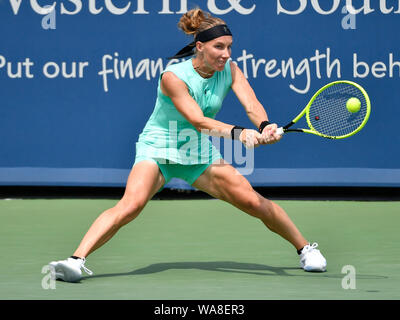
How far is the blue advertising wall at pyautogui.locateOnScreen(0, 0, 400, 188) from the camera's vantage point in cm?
907

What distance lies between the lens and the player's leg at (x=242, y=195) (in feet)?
17.6

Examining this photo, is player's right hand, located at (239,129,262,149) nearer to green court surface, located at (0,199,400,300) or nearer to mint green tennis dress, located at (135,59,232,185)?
mint green tennis dress, located at (135,59,232,185)

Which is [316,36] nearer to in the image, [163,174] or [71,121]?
[71,121]

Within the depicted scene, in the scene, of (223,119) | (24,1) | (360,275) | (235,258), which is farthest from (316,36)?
(360,275)

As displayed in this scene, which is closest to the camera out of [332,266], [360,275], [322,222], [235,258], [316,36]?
[360,275]

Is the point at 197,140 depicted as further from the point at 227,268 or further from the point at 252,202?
the point at 227,268

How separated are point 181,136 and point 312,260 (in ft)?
3.18

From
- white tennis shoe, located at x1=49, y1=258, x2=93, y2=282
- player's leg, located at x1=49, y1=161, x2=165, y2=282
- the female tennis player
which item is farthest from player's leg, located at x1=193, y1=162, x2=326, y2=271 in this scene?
white tennis shoe, located at x1=49, y1=258, x2=93, y2=282

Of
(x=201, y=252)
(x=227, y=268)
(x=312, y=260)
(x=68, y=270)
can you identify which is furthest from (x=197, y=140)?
(x=201, y=252)

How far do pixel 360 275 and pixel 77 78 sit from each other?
465 centimetres

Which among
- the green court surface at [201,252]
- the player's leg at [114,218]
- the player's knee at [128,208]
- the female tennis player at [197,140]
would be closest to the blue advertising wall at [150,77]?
the green court surface at [201,252]

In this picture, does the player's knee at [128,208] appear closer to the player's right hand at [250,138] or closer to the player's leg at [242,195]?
the player's leg at [242,195]

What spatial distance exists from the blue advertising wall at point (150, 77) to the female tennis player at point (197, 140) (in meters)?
3.49

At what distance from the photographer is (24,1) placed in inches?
365
